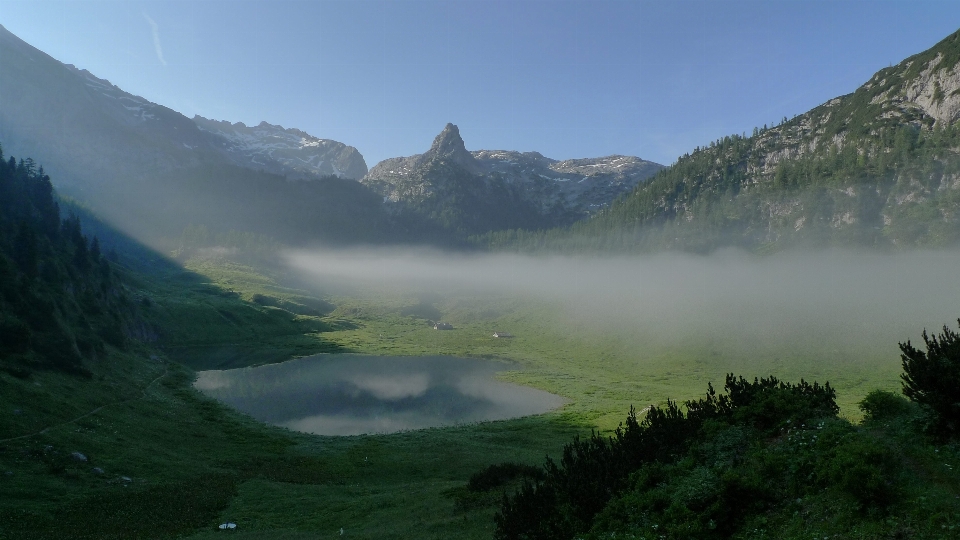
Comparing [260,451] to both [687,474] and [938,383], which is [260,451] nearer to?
[687,474]

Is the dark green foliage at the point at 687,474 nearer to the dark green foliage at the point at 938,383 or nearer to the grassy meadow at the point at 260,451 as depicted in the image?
the dark green foliage at the point at 938,383

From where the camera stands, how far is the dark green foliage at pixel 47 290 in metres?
63.0

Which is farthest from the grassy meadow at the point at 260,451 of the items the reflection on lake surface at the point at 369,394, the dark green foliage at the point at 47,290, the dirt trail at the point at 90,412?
the reflection on lake surface at the point at 369,394

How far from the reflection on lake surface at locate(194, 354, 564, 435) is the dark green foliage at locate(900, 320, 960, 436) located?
6137 centimetres

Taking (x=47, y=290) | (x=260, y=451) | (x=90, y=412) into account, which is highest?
(x=47, y=290)

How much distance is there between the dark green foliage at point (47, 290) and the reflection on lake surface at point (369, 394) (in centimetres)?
2215

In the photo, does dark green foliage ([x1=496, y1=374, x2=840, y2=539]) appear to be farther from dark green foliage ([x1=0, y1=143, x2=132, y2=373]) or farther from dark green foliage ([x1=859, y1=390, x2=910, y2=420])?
dark green foliage ([x1=0, y1=143, x2=132, y2=373])

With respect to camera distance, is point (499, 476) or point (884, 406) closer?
point (884, 406)

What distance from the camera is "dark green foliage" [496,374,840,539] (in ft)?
49.0

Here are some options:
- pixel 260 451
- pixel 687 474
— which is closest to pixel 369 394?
pixel 260 451

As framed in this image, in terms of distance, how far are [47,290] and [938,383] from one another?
4331 inches

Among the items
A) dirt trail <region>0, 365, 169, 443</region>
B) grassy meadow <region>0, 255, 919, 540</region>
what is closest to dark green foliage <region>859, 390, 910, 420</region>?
grassy meadow <region>0, 255, 919, 540</region>

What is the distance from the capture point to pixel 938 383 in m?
14.8

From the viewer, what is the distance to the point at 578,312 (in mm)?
179875
